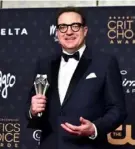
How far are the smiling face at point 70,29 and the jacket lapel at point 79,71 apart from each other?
8cm

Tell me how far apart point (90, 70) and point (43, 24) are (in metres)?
1.36

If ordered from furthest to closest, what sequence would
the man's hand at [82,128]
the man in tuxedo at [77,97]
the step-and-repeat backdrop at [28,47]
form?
1. the step-and-repeat backdrop at [28,47]
2. the man in tuxedo at [77,97]
3. the man's hand at [82,128]

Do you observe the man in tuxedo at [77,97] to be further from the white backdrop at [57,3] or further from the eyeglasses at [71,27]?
the white backdrop at [57,3]

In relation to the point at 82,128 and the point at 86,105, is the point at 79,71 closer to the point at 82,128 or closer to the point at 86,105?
the point at 86,105

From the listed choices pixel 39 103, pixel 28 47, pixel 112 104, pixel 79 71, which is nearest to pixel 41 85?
pixel 39 103

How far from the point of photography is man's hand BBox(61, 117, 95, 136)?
5.01 ft

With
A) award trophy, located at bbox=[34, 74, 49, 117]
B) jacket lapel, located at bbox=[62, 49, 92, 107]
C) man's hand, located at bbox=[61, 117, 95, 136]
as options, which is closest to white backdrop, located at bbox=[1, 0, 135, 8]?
jacket lapel, located at bbox=[62, 49, 92, 107]

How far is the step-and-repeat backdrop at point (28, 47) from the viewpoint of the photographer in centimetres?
288

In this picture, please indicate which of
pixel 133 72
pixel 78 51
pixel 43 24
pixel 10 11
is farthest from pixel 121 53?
pixel 78 51

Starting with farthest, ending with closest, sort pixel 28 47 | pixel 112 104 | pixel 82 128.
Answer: pixel 28 47
pixel 112 104
pixel 82 128

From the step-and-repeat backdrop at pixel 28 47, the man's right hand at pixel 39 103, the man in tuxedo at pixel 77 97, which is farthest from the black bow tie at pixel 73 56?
the step-and-repeat backdrop at pixel 28 47

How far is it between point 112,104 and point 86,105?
0.35 feet

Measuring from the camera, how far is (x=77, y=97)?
1.66m

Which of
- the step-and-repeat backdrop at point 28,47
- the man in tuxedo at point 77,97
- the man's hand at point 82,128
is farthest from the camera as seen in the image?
the step-and-repeat backdrop at point 28,47
